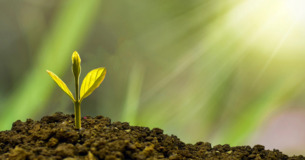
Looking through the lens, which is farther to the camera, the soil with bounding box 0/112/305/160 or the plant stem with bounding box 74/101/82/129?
the plant stem with bounding box 74/101/82/129

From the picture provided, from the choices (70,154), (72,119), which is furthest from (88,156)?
(72,119)

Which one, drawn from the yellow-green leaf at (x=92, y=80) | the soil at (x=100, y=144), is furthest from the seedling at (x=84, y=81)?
the soil at (x=100, y=144)

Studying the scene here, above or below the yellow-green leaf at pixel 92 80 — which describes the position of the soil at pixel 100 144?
below

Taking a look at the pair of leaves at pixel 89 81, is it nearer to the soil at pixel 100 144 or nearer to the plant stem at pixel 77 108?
the plant stem at pixel 77 108

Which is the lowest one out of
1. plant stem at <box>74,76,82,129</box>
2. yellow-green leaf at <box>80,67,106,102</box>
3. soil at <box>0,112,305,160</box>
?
soil at <box>0,112,305,160</box>

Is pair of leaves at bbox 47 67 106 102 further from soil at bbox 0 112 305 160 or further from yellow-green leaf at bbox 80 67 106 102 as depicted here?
soil at bbox 0 112 305 160

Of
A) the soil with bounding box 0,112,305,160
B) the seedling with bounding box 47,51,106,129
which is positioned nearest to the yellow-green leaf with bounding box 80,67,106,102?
the seedling with bounding box 47,51,106,129
